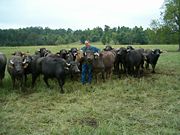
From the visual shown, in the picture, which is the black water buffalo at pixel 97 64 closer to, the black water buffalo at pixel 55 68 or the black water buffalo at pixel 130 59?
the black water buffalo at pixel 55 68

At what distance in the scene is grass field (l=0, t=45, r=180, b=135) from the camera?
7535mm

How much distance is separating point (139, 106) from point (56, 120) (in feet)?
9.85

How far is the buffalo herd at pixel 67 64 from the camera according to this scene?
12.3m

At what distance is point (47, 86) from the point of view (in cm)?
1295

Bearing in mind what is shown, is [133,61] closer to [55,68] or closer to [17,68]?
[55,68]

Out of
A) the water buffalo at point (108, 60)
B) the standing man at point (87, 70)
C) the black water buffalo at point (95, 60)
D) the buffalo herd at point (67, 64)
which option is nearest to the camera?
the buffalo herd at point (67, 64)

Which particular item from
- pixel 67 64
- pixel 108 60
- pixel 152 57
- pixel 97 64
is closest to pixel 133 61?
pixel 108 60

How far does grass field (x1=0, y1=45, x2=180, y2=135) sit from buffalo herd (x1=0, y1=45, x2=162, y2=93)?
0.59 meters

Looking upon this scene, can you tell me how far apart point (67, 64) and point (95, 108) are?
3436 millimetres

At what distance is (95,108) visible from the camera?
30.8 ft

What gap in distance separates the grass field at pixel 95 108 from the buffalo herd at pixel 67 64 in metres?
0.59

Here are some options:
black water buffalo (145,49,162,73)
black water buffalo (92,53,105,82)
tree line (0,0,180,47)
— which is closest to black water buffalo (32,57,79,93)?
black water buffalo (92,53,105,82)

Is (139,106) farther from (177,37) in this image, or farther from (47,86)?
(177,37)

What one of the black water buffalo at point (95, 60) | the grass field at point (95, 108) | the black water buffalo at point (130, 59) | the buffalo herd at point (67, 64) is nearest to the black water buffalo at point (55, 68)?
the buffalo herd at point (67, 64)
